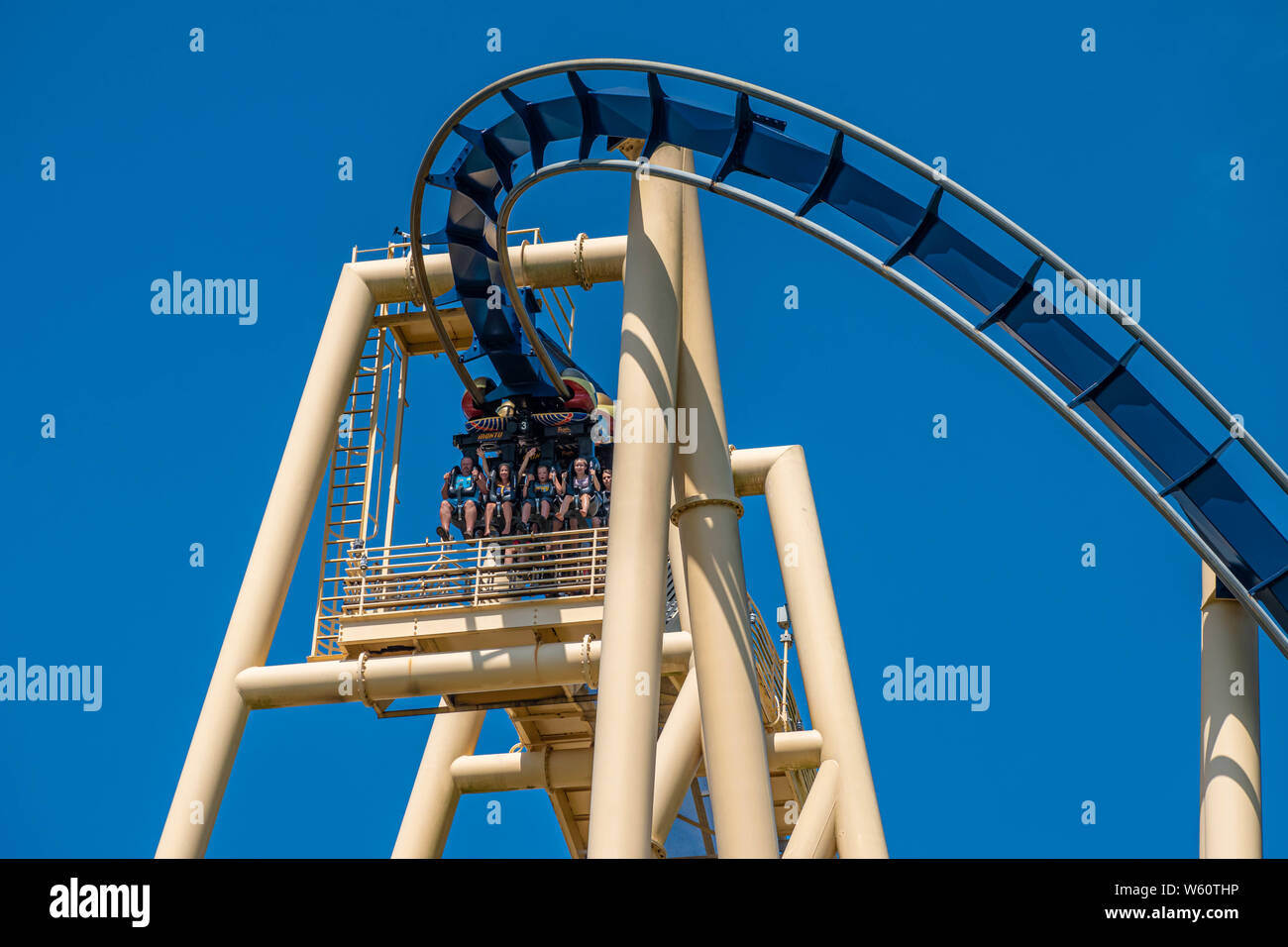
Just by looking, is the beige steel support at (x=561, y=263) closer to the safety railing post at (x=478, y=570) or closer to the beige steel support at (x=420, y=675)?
the safety railing post at (x=478, y=570)

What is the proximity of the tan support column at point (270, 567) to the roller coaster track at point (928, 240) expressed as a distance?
6.43 ft

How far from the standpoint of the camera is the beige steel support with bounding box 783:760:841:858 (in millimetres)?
15164

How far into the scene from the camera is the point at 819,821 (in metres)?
15.5

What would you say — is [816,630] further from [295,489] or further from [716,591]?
[295,489]

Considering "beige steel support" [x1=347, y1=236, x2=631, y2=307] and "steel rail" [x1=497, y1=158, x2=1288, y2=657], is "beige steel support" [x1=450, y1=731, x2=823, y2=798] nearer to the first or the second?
"beige steel support" [x1=347, y1=236, x2=631, y2=307]

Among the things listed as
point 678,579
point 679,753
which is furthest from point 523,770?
point 678,579

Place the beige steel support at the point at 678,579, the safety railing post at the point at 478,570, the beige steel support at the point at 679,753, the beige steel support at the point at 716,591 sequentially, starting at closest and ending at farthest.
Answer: the beige steel support at the point at 716,591 < the safety railing post at the point at 478,570 < the beige steel support at the point at 679,753 < the beige steel support at the point at 678,579

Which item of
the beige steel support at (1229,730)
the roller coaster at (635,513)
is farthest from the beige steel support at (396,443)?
the beige steel support at (1229,730)

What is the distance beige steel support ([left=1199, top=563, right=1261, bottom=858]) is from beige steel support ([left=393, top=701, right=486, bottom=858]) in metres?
8.12

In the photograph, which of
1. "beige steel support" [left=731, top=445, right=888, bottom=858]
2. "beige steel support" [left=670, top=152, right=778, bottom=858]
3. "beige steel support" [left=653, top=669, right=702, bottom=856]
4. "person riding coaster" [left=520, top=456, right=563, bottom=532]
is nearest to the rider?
"person riding coaster" [left=520, top=456, right=563, bottom=532]

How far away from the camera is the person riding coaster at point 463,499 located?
1548 centimetres

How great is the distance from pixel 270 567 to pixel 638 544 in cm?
414
